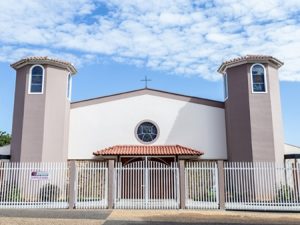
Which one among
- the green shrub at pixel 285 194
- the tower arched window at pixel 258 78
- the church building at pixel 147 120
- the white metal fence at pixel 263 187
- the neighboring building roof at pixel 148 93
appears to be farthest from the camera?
the neighboring building roof at pixel 148 93

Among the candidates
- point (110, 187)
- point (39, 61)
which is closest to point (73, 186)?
point (110, 187)

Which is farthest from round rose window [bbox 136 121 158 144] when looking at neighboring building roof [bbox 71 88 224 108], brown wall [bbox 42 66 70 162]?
brown wall [bbox 42 66 70 162]

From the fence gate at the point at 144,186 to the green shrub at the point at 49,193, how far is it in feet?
9.71

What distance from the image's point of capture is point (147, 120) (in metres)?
21.8

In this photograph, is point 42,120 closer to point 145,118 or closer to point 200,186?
point 145,118

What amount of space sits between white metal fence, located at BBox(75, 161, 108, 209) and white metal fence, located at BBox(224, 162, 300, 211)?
5760 mm

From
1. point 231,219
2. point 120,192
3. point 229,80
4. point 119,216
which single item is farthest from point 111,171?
point 229,80

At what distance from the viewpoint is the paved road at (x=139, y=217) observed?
1218 cm

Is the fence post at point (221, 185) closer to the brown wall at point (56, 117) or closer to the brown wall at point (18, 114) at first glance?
the brown wall at point (56, 117)

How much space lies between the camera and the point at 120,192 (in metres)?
17.1

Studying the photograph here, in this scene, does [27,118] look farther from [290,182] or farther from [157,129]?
[290,182]

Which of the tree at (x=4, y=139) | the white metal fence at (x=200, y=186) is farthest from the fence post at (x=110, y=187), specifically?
the tree at (x=4, y=139)

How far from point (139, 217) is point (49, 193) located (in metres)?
5.53

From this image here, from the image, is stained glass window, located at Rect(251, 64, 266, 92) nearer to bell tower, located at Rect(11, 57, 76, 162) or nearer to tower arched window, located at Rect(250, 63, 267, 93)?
tower arched window, located at Rect(250, 63, 267, 93)
